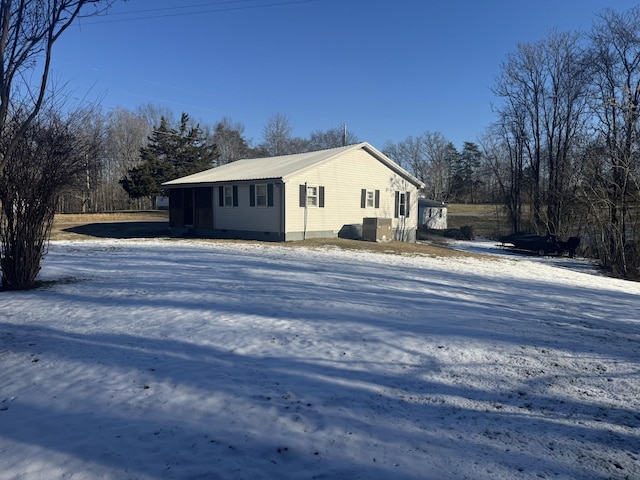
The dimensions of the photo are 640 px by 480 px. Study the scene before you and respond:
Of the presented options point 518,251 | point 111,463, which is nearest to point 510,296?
point 111,463

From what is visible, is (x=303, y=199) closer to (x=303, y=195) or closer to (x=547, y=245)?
(x=303, y=195)

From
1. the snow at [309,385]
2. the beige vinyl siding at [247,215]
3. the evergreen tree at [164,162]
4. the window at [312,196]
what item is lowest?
the snow at [309,385]

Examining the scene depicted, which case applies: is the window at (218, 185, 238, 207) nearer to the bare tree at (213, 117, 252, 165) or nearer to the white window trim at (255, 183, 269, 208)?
the white window trim at (255, 183, 269, 208)

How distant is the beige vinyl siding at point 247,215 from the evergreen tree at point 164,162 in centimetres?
1919

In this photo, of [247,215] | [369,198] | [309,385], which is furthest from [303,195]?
[309,385]

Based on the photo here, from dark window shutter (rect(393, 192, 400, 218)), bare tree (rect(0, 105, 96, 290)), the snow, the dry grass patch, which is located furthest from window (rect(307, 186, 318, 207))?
bare tree (rect(0, 105, 96, 290))

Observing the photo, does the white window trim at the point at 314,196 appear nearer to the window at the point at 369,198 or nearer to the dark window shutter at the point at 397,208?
the window at the point at 369,198

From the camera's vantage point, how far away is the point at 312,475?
2.63 m

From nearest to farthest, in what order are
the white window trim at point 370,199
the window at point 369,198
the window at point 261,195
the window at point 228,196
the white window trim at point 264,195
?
the white window trim at point 264,195, the window at point 261,195, the window at point 228,196, the window at point 369,198, the white window trim at point 370,199

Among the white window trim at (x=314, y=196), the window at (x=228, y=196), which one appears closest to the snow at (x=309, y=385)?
the white window trim at (x=314, y=196)

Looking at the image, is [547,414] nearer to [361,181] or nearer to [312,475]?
[312,475]

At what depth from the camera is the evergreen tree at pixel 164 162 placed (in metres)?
37.4

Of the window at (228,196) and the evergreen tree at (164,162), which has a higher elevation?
the evergreen tree at (164,162)

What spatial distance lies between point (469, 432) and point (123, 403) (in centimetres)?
282
